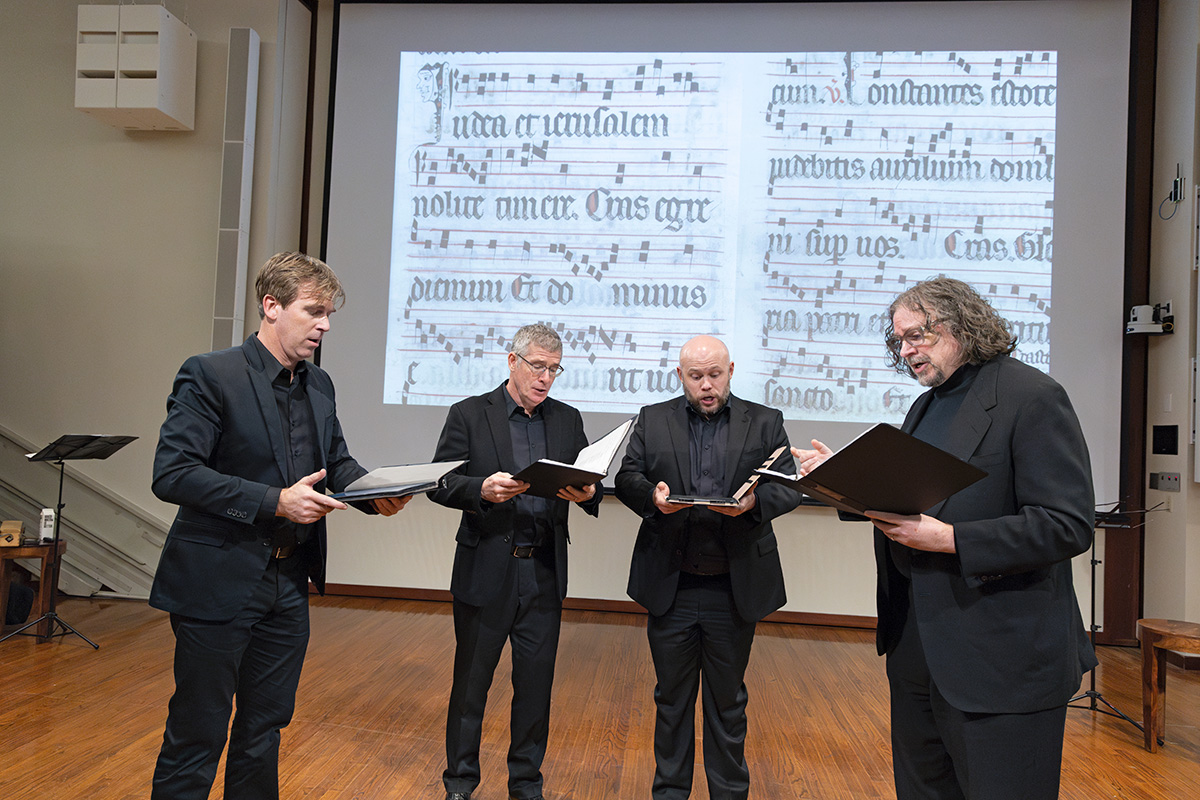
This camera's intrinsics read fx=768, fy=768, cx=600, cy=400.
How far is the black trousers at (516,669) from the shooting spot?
2684mm

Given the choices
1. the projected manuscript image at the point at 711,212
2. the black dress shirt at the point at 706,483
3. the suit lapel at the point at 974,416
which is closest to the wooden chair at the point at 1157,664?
the projected manuscript image at the point at 711,212

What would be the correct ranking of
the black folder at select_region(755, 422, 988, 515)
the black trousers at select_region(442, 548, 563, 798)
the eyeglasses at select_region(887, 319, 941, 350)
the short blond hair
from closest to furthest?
the black folder at select_region(755, 422, 988, 515) → the eyeglasses at select_region(887, 319, 941, 350) → the short blond hair → the black trousers at select_region(442, 548, 563, 798)

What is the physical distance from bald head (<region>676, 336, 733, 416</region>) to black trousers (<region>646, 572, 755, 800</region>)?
24.2 inches

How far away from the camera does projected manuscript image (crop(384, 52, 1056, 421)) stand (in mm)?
5180

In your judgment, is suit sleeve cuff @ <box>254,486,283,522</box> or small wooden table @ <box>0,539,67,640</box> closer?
suit sleeve cuff @ <box>254,486,283,522</box>

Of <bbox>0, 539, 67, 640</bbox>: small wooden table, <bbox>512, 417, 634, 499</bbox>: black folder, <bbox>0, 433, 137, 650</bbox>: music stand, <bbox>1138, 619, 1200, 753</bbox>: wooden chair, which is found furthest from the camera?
<bbox>0, 539, 67, 640</bbox>: small wooden table

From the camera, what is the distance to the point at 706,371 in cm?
270

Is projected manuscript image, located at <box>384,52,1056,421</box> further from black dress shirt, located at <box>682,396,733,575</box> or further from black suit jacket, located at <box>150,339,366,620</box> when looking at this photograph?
black suit jacket, located at <box>150,339,366,620</box>

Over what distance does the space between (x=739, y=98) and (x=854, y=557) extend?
130 inches

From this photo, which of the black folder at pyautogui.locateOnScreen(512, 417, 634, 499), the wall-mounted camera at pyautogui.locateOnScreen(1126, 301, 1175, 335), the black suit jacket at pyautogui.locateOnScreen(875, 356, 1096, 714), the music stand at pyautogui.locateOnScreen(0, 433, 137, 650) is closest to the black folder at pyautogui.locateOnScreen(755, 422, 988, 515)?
the black suit jacket at pyautogui.locateOnScreen(875, 356, 1096, 714)

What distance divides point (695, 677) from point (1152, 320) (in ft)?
14.2

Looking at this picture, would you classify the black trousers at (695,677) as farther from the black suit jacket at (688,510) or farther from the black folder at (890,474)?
the black folder at (890,474)

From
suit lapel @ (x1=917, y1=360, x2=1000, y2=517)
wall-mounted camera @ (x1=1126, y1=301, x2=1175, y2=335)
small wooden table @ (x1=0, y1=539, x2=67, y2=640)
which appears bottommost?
small wooden table @ (x1=0, y1=539, x2=67, y2=640)

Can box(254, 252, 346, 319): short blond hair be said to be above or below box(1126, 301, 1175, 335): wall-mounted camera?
below
